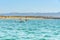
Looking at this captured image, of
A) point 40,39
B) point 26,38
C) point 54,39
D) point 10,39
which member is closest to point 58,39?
point 54,39

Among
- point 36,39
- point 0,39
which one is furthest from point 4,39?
point 36,39

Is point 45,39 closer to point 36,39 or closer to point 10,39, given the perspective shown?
point 36,39

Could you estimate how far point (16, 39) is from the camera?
13.6m

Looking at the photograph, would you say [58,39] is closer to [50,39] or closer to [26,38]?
[50,39]

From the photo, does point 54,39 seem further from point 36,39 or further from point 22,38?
point 22,38

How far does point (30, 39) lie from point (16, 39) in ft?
3.18

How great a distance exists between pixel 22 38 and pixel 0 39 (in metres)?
1.62

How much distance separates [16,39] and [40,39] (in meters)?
1.66

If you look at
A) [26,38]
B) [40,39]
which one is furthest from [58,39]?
[26,38]

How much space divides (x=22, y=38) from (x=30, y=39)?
0.73 meters

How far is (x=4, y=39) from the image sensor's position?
1362cm

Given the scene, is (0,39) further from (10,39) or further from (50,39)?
(50,39)

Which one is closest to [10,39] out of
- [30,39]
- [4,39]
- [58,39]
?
[4,39]

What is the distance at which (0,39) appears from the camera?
527 inches
